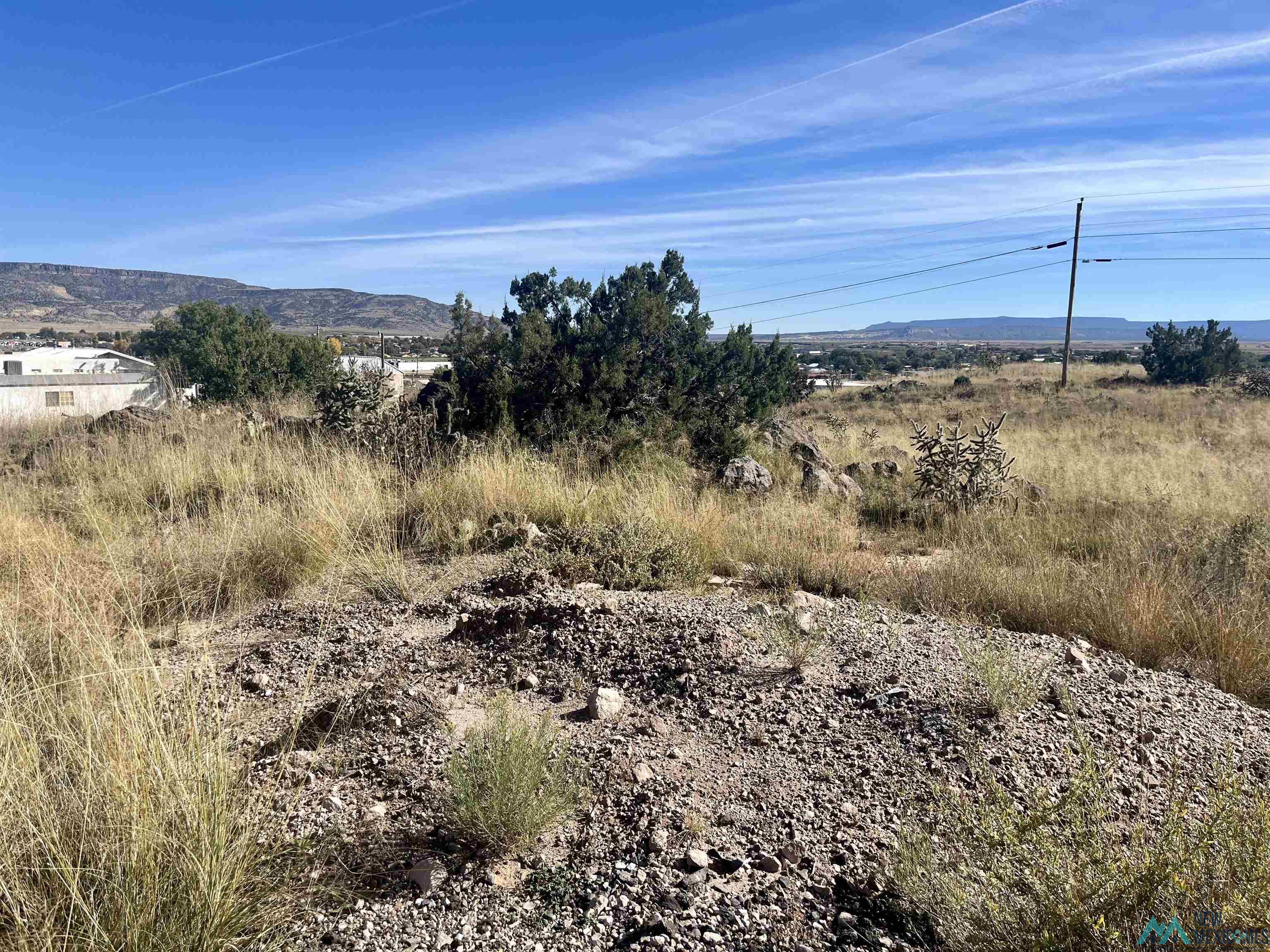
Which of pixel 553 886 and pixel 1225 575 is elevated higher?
pixel 1225 575

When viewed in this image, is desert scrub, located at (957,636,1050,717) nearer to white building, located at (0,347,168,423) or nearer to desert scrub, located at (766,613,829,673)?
desert scrub, located at (766,613,829,673)

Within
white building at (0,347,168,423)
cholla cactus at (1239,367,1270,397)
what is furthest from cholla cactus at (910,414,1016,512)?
cholla cactus at (1239,367,1270,397)

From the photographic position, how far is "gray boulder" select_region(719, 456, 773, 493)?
29.6 ft

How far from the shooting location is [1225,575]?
18.4 ft

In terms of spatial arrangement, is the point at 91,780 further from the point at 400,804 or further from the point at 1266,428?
the point at 1266,428

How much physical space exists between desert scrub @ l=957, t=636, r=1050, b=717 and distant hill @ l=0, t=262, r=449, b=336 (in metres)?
119

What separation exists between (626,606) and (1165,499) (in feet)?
22.6

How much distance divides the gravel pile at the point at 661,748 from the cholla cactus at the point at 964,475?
4013 millimetres

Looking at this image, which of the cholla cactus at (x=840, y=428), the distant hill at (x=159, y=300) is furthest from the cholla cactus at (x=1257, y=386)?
the distant hill at (x=159, y=300)

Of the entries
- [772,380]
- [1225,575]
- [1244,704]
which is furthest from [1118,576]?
[772,380]

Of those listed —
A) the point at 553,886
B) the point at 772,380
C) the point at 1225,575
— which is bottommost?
the point at 553,886

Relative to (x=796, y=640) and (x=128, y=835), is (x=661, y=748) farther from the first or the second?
(x=128, y=835)

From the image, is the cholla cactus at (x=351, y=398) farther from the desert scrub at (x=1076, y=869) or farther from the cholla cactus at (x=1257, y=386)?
the cholla cactus at (x=1257, y=386)

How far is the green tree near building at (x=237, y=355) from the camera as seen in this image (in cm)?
2752
